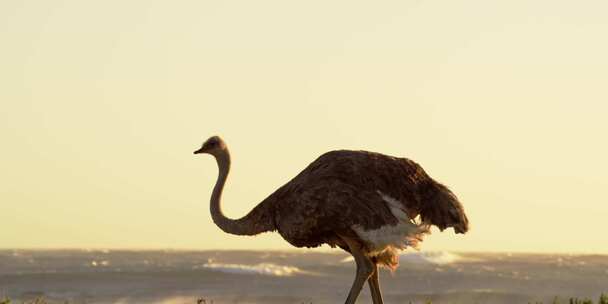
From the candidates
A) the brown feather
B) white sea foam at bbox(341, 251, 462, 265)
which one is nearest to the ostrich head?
the brown feather

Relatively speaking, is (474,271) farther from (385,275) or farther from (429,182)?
(429,182)

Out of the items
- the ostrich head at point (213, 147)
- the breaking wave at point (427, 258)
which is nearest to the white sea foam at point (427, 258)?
the breaking wave at point (427, 258)

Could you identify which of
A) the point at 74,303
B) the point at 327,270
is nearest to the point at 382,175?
the point at 74,303

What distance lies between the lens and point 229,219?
18.8 metres

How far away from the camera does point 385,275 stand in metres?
53.3

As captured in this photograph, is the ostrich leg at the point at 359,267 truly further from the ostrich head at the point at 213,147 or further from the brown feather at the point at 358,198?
the ostrich head at the point at 213,147

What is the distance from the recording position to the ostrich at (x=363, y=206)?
678 inches

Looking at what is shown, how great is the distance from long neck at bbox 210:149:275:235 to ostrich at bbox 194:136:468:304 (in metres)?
0.30

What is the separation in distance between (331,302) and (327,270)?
1867cm

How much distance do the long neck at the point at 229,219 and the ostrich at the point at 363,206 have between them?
0.30 metres

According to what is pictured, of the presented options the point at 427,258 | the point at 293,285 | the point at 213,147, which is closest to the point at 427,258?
the point at 427,258

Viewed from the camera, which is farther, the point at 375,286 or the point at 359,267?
the point at 375,286

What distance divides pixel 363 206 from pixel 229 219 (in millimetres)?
2276

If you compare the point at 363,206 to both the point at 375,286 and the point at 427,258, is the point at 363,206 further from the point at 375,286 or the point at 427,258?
the point at 427,258
